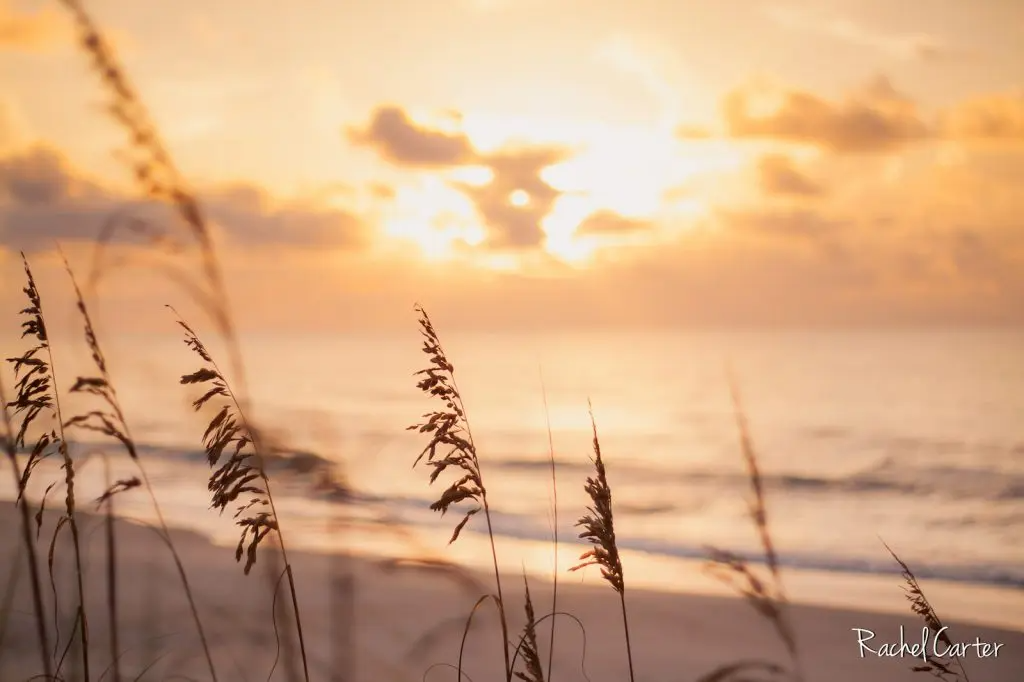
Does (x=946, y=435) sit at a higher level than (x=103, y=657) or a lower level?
higher

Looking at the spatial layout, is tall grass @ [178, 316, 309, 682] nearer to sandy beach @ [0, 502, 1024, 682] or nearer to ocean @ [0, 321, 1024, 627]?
ocean @ [0, 321, 1024, 627]

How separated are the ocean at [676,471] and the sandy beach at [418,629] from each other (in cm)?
79

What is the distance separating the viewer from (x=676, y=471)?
2316 cm

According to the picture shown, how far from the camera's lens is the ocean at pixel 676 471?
1237 centimetres

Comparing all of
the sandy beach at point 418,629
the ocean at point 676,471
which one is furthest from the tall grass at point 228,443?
the sandy beach at point 418,629

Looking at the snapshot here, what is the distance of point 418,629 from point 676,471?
51.0 ft

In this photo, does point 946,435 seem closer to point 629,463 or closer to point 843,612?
point 629,463

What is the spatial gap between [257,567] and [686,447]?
65.0ft

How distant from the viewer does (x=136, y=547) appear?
11469mm

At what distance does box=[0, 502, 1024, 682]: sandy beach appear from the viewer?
20.5 feet

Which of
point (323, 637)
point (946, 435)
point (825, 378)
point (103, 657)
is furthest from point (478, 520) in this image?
point (825, 378)

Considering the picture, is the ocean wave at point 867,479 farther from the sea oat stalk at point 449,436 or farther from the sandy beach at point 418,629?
the sea oat stalk at point 449,436

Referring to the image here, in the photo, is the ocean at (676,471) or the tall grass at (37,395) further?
the ocean at (676,471)

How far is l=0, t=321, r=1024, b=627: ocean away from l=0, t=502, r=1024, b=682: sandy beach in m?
0.79
